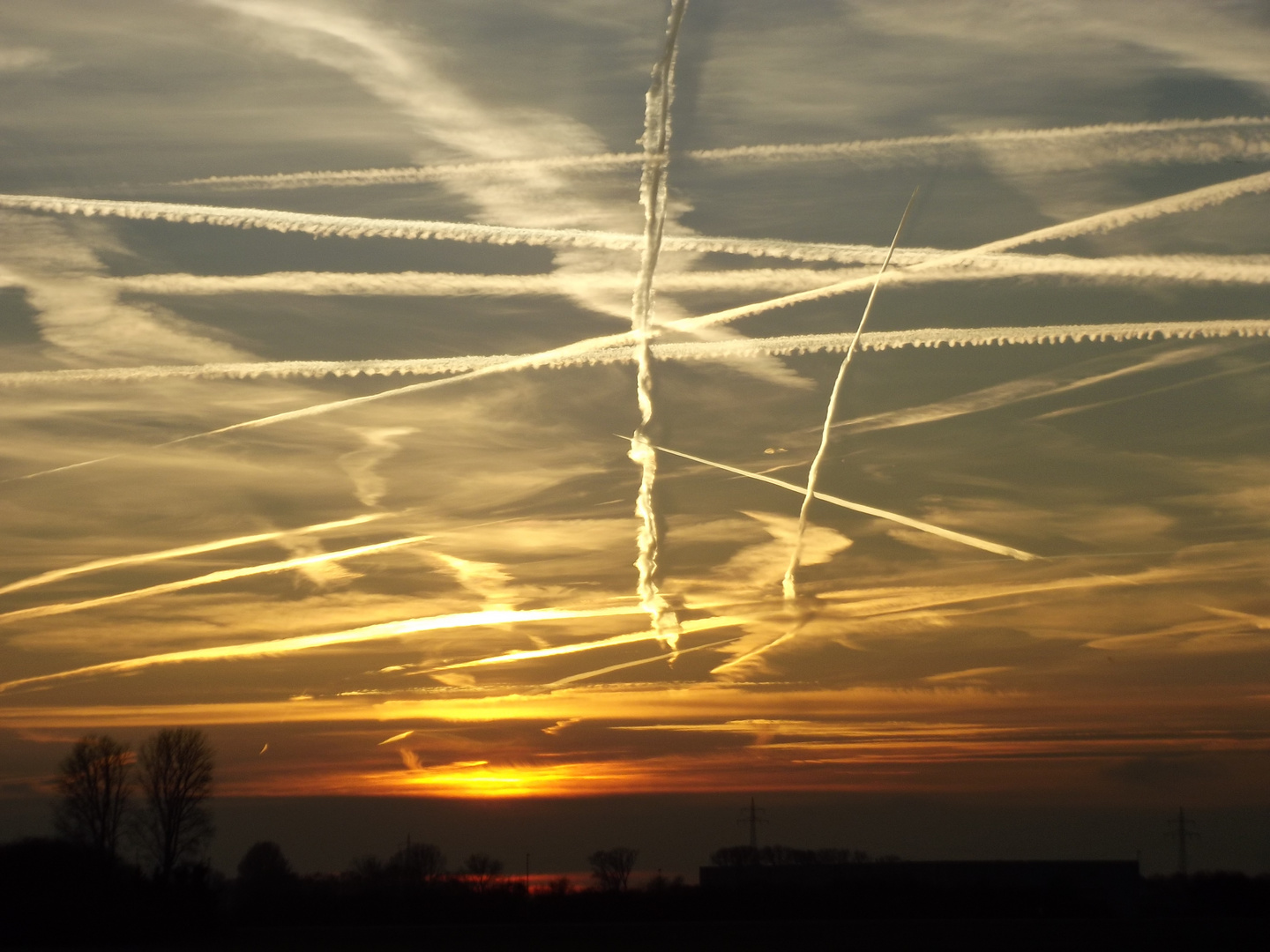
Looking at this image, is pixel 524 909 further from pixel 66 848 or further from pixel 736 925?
pixel 66 848

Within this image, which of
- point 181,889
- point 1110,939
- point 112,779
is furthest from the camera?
point 112,779

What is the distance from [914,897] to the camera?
310 ft

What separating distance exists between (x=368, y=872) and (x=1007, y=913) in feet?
194

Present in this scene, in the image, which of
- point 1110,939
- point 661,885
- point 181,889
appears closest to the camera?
point 1110,939

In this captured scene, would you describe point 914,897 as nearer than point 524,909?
No

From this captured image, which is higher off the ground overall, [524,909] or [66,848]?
[66,848]

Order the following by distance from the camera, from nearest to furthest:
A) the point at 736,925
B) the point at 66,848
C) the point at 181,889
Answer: the point at 181,889
the point at 736,925
the point at 66,848

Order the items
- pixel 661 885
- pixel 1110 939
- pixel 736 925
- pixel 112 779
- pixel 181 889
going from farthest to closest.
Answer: pixel 661 885 → pixel 112 779 → pixel 736 925 → pixel 181 889 → pixel 1110 939

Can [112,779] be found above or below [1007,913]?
above

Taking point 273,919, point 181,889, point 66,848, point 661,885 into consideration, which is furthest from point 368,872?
point 181,889

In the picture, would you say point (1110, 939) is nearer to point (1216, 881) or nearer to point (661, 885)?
point (661, 885)

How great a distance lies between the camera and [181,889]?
198ft

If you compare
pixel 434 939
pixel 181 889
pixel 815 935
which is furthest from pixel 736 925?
pixel 181 889

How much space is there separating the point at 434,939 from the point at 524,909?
25.9 metres
